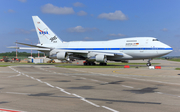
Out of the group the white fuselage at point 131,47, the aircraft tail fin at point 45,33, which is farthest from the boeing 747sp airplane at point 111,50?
the aircraft tail fin at point 45,33

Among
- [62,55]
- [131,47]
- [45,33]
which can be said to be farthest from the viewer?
[45,33]

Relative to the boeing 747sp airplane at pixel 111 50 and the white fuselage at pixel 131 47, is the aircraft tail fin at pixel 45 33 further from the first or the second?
the white fuselage at pixel 131 47

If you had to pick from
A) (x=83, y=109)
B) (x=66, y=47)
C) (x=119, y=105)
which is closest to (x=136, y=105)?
(x=119, y=105)

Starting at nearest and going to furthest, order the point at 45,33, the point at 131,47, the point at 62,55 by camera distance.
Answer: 1. the point at 131,47
2. the point at 62,55
3. the point at 45,33

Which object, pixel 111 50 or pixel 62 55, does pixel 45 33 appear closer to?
pixel 62 55

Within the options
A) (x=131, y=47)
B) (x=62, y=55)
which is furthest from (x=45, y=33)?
(x=131, y=47)

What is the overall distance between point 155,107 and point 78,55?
34.5 metres

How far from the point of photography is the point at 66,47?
44.4 metres

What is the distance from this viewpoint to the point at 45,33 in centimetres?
4719

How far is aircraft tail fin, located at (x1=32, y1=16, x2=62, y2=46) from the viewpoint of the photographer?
47.0 metres

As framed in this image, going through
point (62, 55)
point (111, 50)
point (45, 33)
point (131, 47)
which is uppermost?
point (45, 33)

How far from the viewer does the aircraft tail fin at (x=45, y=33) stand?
4700 centimetres

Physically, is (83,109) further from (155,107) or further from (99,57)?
(99,57)

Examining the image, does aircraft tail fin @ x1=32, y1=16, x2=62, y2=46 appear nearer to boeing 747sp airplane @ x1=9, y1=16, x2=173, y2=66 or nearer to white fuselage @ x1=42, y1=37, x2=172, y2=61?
boeing 747sp airplane @ x1=9, y1=16, x2=173, y2=66
